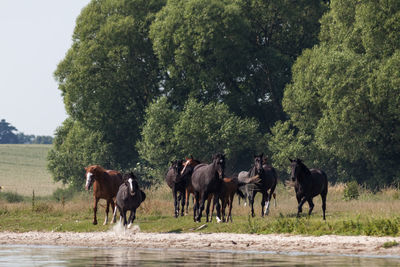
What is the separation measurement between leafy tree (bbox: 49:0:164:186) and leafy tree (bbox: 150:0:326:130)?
2425 millimetres

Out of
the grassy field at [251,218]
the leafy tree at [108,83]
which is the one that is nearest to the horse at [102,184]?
the grassy field at [251,218]

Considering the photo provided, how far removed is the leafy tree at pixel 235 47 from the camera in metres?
56.4

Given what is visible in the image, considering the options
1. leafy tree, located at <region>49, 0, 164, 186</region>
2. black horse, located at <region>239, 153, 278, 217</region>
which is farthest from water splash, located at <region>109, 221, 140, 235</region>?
leafy tree, located at <region>49, 0, 164, 186</region>

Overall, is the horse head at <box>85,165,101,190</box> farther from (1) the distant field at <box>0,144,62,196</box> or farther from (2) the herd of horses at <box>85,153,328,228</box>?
(1) the distant field at <box>0,144,62,196</box>

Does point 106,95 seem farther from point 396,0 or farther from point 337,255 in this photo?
point 337,255

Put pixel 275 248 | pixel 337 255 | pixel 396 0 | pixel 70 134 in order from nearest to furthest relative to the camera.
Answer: pixel 337 255
pixel 275 248
pixel 396 0
pixel 70 134

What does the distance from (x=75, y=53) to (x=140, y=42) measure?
6143 mm

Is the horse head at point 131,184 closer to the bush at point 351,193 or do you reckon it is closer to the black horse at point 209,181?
the black horse at point 209,181

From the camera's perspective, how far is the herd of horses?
28.6m

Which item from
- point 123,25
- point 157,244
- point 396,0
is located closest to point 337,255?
point 157,244

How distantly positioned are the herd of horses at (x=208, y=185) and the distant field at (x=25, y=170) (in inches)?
1971

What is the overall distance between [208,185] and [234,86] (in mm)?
32740

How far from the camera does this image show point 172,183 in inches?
1277

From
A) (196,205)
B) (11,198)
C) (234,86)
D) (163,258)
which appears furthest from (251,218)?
(234,86)
